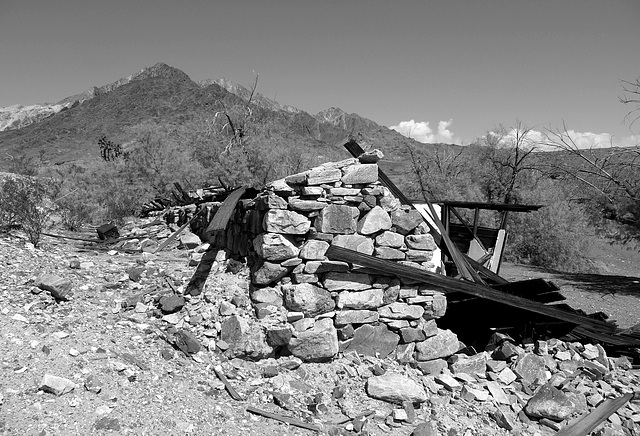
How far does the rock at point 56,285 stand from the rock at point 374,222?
3384mm

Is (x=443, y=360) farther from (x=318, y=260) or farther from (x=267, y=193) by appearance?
(x=267, y=193)

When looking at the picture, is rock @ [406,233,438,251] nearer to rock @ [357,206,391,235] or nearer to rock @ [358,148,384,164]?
rock @ [357,206,391,235]

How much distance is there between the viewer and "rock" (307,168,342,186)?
455 cm

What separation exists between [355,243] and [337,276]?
→ 1.44 feet

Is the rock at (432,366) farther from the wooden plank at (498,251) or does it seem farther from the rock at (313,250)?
the wooden plank at (498,251)

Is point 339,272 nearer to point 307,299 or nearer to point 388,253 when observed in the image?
point 307,299

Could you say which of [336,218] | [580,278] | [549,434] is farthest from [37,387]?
[580,278]

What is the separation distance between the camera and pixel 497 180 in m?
20.2

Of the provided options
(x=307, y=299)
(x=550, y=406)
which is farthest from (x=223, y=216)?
(x=550, y=406)

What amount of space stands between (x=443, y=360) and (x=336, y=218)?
7.17ft

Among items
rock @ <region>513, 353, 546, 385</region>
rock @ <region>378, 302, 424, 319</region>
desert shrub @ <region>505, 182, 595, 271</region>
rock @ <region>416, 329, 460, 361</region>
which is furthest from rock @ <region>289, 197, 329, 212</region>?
desert shrub @ <region>505, 182, 595, 271</region>

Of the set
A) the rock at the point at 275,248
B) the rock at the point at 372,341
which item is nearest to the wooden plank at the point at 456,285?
the rock at the point at 275,248

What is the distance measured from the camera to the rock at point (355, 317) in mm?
4508

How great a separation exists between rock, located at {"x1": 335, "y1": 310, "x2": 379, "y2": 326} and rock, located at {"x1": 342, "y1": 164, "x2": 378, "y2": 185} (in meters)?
1.50
